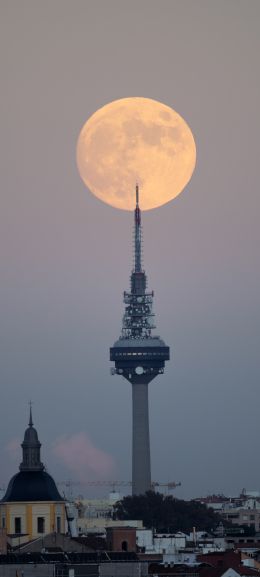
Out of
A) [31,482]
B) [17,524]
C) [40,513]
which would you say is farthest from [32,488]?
[17,524]

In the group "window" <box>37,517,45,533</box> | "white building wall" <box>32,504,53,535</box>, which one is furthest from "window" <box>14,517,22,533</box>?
"window" <box>37,517,45,533</box>

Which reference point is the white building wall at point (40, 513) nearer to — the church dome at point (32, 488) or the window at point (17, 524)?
the church dome at point (32, 488)

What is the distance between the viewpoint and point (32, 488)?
177000 mm

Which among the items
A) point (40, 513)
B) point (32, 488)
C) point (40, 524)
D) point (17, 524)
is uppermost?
point (32, 488)

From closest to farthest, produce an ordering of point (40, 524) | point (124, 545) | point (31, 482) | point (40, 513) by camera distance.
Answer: point (124, 545) → point (40, 524) → point (40, 513) → point (31, 482)

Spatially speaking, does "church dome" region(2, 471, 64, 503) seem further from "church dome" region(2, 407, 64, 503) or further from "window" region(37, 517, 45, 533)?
"window" region(37, 517, 45, 533)

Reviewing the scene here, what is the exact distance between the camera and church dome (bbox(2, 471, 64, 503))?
175375 mm

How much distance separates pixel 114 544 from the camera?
15412cm

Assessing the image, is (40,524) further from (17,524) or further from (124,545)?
(124,545)

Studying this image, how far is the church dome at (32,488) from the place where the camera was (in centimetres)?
17538

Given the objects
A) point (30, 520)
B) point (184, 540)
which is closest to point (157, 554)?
point (30, 520)

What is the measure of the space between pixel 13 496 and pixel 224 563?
40657 millimetres

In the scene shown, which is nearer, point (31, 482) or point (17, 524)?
point (17, 524)

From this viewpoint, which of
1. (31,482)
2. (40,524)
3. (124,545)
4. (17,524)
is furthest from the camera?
(31,482)
